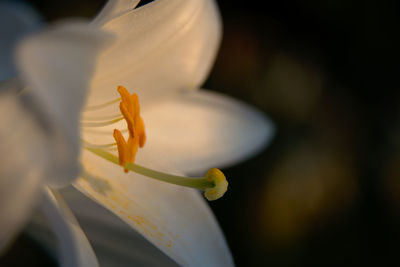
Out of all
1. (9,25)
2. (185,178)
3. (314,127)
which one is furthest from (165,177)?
(314,127)

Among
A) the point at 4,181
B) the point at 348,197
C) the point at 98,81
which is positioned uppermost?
the point at 348,197

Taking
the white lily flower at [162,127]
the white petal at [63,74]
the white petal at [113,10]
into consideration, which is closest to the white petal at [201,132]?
the white lily flower at [162,127]

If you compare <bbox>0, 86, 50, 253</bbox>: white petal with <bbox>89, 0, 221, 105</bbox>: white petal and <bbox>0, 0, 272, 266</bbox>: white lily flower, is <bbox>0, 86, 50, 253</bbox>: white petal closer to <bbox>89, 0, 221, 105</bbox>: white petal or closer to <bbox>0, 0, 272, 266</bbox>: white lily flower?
<bbox>0, 0, 272, 266</bbox>: white lily flower

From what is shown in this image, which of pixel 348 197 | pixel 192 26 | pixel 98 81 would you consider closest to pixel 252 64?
pixel 348 197

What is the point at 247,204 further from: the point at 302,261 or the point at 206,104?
the point at 206,104

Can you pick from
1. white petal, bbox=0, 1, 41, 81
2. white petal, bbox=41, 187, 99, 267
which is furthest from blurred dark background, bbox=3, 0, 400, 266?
white petal, bbox=41, 187, 99, 267

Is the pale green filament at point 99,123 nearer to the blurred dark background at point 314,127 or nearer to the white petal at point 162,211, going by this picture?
the white petal at point 162,211
